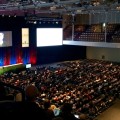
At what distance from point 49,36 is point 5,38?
570cm

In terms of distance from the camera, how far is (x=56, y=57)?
29.8 metres

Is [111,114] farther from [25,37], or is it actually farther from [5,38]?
[25,37]

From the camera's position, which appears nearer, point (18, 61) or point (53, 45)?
point (18, 61)

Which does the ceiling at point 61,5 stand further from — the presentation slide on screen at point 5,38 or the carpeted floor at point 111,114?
the carpeted floor at point 111,114

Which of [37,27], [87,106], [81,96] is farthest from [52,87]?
[37,27]

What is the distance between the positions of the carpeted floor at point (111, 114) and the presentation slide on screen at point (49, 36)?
1546 centimetres

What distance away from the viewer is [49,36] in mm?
28734

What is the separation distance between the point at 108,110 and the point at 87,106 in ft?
4.08

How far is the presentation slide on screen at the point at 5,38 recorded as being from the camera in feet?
80.0

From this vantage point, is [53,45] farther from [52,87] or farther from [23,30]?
[52,87]

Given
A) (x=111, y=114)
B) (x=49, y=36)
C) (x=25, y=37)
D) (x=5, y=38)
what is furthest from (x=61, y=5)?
(x=49, y=36)

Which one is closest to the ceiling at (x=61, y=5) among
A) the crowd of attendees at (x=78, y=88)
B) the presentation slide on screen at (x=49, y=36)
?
the presentation slide on screen at (x=49, y=36)

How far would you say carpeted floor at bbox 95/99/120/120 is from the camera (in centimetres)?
1232

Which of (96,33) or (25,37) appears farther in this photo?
(96,33)
